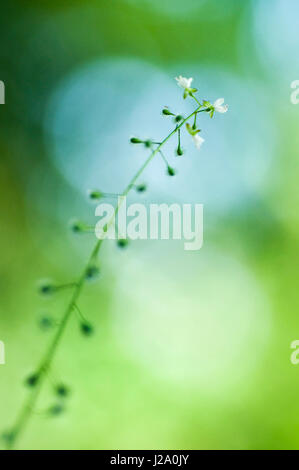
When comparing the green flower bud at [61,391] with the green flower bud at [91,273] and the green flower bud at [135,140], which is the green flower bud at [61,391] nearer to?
the green flower bud at [91,273]

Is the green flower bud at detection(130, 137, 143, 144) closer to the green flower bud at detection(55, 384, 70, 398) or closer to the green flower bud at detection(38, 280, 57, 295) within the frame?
the green flower bud at detection(38, 280, 57, 295)

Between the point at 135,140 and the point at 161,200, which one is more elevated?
the point at 161,200

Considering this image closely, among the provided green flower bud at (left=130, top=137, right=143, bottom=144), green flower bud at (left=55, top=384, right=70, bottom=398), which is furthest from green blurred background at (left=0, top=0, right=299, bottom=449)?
green flower bud at (left=55, top=384, right=70, bottom=398)

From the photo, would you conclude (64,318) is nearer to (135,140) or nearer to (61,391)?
(61,391)

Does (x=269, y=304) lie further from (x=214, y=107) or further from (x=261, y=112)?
(x=214, y=107)

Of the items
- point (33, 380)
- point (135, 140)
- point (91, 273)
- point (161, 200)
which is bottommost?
point (33, 380)

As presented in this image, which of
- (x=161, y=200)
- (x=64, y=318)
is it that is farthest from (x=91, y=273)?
(x=161, y=200)

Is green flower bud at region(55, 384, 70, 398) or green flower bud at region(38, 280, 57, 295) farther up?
green flower bud at region(38, 280, 57, 295)

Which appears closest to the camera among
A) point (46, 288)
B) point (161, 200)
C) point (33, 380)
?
point (33, 380)
